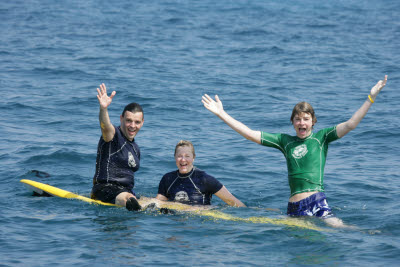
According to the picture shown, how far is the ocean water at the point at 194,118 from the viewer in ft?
25.9

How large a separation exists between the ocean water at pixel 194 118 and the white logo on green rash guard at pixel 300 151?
988 mm

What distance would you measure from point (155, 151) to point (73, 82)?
6.99 m

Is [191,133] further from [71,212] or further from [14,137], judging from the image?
[71,212]

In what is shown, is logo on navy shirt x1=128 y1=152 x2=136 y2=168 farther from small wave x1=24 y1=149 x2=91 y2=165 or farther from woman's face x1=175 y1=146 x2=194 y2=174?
small wave x1=24 y1=149 x2=91 y2=165

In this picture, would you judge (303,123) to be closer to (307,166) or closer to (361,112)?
(307,166)

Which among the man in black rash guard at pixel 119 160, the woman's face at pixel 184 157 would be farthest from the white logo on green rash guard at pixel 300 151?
the man in black rash guard at pixel 119 160

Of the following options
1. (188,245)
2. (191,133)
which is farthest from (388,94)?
(188,245)

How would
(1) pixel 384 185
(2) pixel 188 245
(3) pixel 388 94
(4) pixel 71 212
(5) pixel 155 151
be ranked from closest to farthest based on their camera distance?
(2) pixel 188 245 → (4) pixel 71 212 → (1) pixel 384 185 → (5) pixel 155 151 → (3) pixel 388 94

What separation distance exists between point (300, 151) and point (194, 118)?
7548mm

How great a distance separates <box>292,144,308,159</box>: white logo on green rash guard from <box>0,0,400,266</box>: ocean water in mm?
988

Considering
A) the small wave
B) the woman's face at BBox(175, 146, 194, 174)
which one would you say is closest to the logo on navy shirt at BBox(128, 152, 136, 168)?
the woman's face at BBox(175, 146, 194, 174)

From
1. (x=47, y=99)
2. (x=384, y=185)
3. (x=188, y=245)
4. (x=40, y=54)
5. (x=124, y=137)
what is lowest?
(x=188, y=245)

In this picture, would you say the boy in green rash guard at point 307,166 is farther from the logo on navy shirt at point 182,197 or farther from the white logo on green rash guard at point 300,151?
the logo on navy shirt at point 182,197

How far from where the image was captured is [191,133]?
14.6 meters
